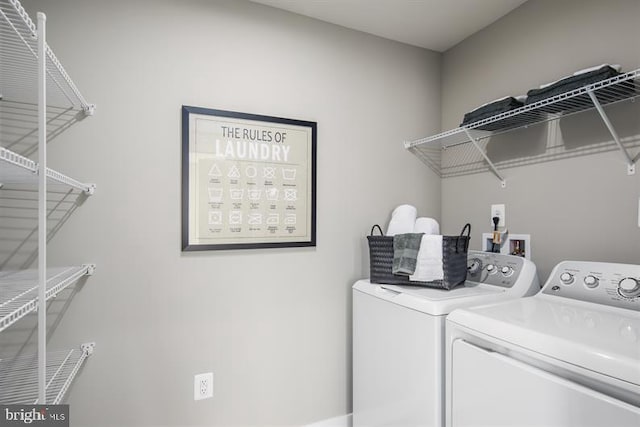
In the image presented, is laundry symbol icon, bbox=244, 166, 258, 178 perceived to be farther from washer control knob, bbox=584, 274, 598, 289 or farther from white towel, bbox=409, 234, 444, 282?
washer control knob, bbox=584, 274, 598, 289

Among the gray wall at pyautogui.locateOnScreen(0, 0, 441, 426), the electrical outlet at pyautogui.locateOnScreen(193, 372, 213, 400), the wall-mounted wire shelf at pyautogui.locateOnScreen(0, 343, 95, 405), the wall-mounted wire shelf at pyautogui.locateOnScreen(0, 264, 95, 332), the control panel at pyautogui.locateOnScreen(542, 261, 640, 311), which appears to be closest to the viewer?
the wall-mounted wire shelf at pyautogui.locateOnScreen(0, 264, 95, 332)

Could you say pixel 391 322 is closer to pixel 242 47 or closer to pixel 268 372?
pixel 268 372

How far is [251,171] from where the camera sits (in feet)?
5.72

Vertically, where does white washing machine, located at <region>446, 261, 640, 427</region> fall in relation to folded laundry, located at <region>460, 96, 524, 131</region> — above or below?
below

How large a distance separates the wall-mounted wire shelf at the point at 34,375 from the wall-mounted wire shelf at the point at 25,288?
0.30 m

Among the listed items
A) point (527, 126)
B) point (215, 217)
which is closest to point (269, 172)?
point (215, 217)

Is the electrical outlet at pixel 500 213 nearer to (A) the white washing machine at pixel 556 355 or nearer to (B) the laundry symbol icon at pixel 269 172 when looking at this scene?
(A) the white washing machine at pixel 556 355

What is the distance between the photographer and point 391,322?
5.01ft

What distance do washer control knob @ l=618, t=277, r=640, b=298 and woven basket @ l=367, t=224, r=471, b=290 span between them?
22.3 inches

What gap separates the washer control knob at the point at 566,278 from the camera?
4.41ft

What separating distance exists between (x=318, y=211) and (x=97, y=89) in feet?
3.84

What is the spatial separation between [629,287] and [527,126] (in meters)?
0.89

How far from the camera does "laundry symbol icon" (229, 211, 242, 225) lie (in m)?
1.70

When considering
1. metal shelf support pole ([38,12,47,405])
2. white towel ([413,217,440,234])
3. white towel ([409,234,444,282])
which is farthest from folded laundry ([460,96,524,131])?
metal shelf support pole ([38,12,47,405])
